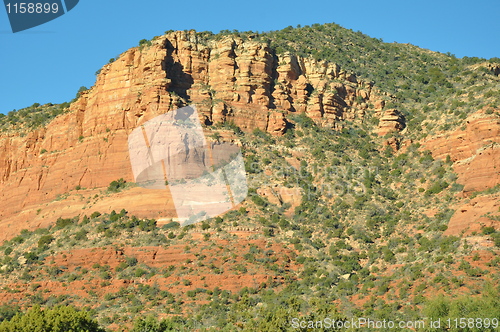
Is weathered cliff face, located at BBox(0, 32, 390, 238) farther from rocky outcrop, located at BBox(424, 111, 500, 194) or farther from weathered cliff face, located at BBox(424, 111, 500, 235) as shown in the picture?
weathered cliff face, located at BBox(424, 111, 500, 235)

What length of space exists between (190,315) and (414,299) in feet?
57.2

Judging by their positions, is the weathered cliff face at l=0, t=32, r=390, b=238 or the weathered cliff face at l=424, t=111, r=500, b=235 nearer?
the weathered cliff face at l=424, t=111, r=500, b=235

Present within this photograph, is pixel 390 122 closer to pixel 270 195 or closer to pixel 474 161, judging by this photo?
pixel 474 161

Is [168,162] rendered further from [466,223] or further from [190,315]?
[466,223]

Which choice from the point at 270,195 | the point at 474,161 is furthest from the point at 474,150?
the point at 270,195

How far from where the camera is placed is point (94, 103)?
310 ft

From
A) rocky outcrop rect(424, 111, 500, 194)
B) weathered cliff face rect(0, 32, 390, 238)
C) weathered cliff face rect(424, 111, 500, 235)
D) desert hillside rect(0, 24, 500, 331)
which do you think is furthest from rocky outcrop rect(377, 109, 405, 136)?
rocky outcrop rect(424, 111, 500, 194)

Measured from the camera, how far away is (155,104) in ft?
289

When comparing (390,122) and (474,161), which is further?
(390,122)

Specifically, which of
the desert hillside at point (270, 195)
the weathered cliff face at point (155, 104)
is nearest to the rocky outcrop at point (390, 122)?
the desert hillside at point (270, 195)

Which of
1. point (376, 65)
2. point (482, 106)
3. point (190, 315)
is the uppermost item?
point (376, 65)

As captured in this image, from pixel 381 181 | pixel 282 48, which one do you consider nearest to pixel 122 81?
pixel 282 48

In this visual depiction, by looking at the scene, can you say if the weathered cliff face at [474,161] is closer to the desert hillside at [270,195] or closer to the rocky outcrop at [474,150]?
the rocky outcrop at [474,150]

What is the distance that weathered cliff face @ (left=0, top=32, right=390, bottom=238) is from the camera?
89.4 meters
